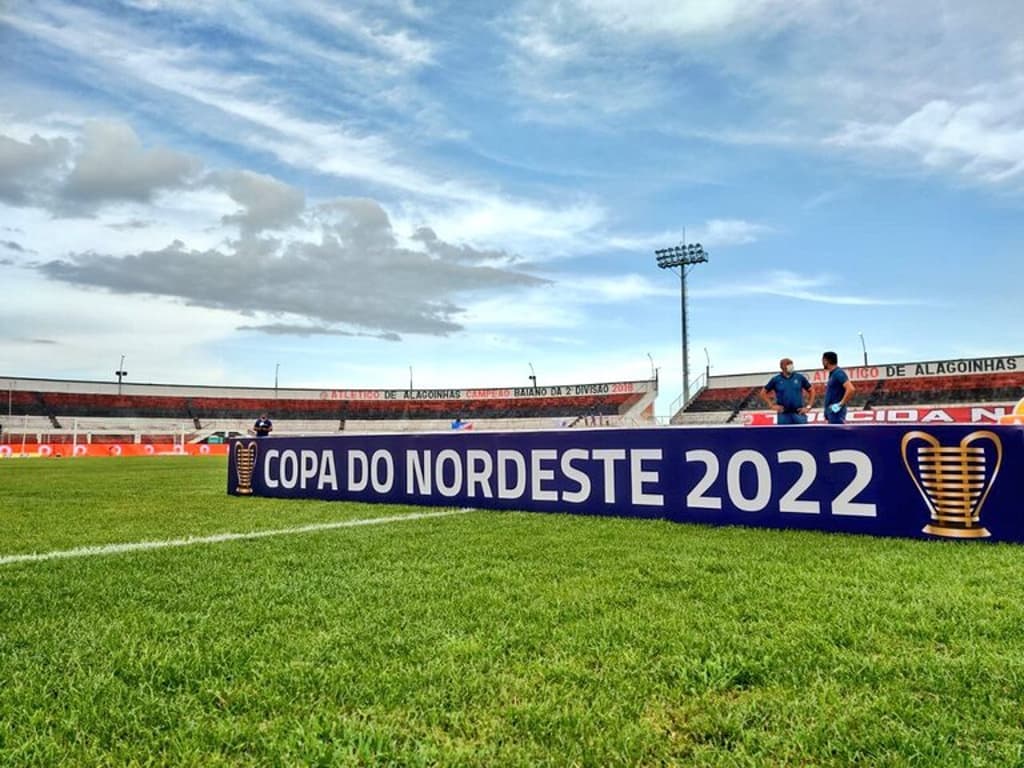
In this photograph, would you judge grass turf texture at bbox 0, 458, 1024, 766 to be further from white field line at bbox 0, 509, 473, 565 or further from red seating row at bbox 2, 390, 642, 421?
red seating row at bbox 2, 390, 642, 421

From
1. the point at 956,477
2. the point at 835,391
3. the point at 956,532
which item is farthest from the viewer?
the point at 835,391

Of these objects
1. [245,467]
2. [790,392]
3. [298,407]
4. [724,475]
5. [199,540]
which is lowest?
[199,540]

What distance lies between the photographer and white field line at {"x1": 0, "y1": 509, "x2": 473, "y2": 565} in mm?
5465

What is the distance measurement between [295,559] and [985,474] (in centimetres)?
549

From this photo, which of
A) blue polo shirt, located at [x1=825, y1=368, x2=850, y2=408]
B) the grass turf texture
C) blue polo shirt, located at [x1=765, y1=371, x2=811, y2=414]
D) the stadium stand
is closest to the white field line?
the grass turf texture

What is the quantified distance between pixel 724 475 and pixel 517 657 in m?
4.59

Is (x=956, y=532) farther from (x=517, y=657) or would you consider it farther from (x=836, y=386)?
(x=517, y=657)

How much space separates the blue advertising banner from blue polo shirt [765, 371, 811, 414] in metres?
3.67

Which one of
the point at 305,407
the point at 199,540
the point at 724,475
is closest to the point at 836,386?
the point at 724,475

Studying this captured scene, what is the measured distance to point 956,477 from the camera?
6.12m

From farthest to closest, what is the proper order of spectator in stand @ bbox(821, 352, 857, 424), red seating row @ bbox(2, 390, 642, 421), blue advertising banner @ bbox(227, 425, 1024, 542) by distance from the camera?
red seating row @ bbox(2, 390, 642, 421) → spectator in stand @ bbox(821, 352, 857, 424) → blue advertising banner @ bbox(227, 425, 1024, 542)

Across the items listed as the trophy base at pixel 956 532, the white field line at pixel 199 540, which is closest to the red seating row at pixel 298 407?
the white field line at pixel 199 540

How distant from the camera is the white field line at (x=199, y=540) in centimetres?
546

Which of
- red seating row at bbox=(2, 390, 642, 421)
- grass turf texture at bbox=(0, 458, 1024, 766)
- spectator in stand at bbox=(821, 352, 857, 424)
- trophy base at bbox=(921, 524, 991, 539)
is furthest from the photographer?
red seating row at bbox=(2, 390, 642, 421)
